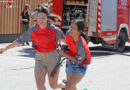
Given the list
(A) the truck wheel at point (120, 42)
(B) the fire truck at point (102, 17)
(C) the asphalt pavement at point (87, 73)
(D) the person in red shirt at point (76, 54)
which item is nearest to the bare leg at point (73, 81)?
(D) the person in red shirt at point (76, 54)

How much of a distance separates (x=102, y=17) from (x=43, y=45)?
27.8 ft

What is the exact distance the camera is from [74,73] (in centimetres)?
566

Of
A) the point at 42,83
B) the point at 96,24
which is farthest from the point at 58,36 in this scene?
the point at 96,24

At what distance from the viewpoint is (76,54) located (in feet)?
18.5

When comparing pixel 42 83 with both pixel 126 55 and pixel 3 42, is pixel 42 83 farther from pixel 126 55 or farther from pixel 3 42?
pixel 3 42

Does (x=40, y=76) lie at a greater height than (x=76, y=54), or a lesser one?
lesser

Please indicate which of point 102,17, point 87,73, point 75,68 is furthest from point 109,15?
point 75,68

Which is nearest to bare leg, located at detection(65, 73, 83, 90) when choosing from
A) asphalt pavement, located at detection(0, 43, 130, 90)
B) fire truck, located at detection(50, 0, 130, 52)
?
asphalt pavement, located at detection(0, 43, 130, 90)

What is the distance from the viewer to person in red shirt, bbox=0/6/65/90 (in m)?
5.66

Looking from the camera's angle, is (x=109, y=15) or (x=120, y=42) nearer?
(x=109, y=15)

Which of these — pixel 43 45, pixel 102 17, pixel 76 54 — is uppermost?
pixel 102 17

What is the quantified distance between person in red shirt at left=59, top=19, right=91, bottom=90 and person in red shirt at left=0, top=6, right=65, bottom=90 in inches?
9.4

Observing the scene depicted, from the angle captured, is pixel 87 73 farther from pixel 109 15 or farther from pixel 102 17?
pixel 109 15

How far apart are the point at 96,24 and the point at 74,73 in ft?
27.4
